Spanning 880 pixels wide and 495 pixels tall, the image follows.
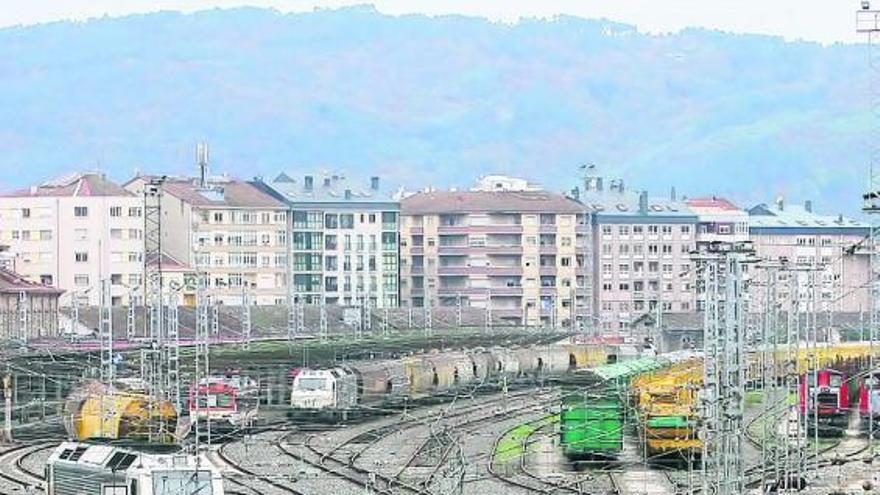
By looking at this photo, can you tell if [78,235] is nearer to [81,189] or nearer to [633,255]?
[81,189]

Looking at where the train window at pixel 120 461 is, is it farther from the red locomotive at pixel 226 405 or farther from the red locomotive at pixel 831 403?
the red locomotive at pixel 831 403

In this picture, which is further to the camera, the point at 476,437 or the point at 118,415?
the point at 476,437

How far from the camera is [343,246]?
114 m

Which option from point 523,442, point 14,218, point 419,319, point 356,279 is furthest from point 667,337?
point 523,442

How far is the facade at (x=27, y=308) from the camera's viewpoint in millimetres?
70750

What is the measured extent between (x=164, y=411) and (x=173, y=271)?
56.5 metres

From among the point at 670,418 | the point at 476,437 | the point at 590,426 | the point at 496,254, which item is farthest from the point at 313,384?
the point at 496,254

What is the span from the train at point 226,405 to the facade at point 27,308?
17570 mm

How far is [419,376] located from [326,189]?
2362 inches

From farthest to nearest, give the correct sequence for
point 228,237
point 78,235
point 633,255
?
1. point 633,255
2. point 228,237
3. point 78,235

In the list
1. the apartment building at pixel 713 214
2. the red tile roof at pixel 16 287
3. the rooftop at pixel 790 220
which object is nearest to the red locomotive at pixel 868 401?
the red tile roof at pixel 16 287

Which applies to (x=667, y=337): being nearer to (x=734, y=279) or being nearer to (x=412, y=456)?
(x=412, y=456)

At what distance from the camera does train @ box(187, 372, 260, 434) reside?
45353 mm

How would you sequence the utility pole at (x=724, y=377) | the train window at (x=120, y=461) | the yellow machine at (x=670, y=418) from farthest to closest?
the yellow machine at (x=670, y=418) → the train window at (x=120, y=461) → the utility pole at (x=724, y=377)
